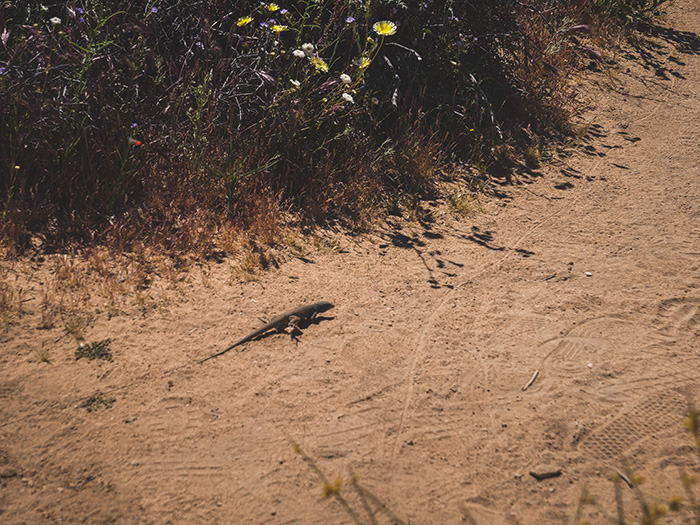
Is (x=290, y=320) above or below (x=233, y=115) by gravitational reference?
below

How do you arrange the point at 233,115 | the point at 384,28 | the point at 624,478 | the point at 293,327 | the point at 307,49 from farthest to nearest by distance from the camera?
the point at 384,28 → the point at 233,115 → the point at 307,49 → the point at 293,327 → the point at 624,478

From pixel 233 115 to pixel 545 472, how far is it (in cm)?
369

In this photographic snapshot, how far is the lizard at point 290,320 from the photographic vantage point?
3.68 metres

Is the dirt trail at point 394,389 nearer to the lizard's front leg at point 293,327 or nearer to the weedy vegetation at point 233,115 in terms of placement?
the lizard's front leg at point 293,327

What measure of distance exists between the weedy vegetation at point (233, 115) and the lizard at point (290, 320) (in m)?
0.90

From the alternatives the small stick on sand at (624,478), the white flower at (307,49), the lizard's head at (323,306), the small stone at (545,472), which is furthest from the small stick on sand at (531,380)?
the white flower at (307,49)

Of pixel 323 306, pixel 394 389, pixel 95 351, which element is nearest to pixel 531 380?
pixel 394 389

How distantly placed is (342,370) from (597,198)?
3.61 metres

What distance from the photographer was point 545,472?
293cm

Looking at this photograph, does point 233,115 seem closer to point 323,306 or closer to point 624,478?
point 323,306

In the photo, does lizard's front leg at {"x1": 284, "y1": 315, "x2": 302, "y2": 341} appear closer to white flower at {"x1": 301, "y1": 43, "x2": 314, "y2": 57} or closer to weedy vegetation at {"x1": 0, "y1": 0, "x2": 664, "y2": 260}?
weedy vegetation at {"x1": 0, "y1": 0, "x2": 664, "y2": 260}

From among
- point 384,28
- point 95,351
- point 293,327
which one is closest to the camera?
point 95,351

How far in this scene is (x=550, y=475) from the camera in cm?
293

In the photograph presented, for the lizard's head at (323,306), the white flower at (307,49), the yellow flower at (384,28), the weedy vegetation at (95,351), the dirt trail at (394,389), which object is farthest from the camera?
the yellow flower at (384,28)
